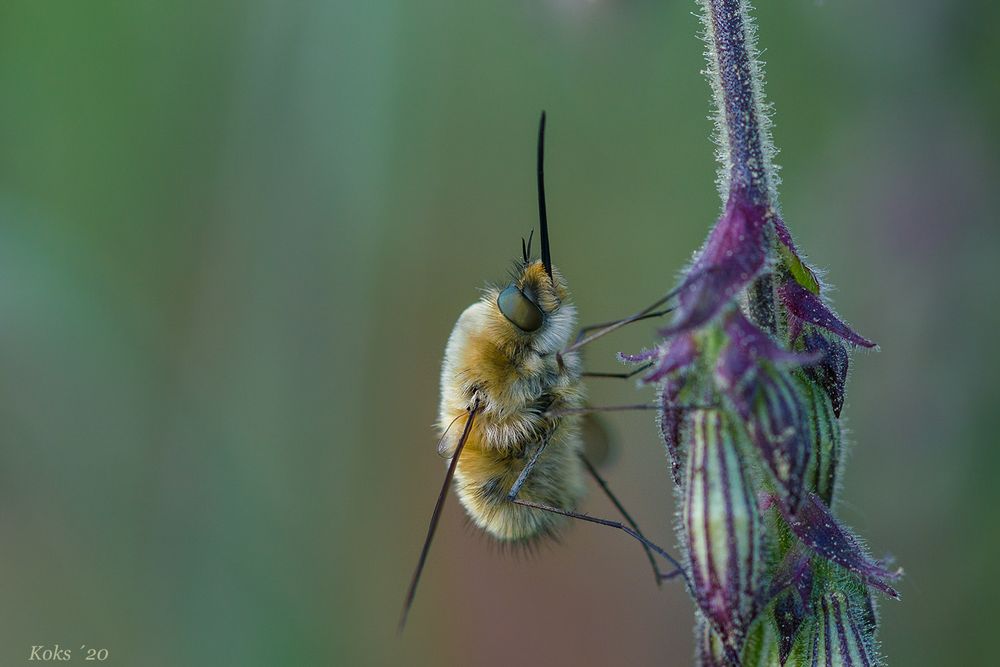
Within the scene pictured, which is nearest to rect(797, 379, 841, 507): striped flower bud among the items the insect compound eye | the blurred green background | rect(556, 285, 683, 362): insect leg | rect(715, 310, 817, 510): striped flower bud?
rect(715, 310, 817, 510): striped flower bud

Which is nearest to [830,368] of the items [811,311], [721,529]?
[811,311]

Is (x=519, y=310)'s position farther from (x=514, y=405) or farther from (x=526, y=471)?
(x=526, y=471)

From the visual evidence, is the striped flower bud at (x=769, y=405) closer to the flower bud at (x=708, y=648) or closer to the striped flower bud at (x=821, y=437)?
the striped flower bud at (x=821, y=437)

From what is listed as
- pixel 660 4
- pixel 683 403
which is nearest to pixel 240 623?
pixel 683 403

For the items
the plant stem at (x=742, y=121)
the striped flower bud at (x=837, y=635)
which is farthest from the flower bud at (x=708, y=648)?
the plant stem at (x=742, y=121)

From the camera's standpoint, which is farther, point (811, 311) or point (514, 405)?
point (514, 405)

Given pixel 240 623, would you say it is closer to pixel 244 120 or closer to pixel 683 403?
pixel 244 120

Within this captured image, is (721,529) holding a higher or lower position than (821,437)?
lower
